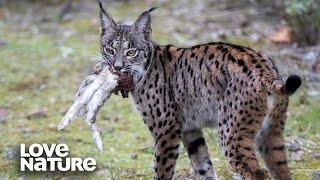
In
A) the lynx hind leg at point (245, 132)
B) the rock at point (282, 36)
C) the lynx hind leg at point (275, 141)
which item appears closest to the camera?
the lynx hind leg at point (245, 132)

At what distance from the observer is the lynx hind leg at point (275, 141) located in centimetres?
671

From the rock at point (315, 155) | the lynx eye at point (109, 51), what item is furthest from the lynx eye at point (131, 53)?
the rock at point (315, 155)

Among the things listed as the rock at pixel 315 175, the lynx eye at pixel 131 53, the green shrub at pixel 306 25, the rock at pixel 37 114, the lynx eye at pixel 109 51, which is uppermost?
the green shrub at pixel 306 25

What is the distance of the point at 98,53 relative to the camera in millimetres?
12805

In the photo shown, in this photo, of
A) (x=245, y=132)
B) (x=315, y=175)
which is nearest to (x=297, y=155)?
(x=315, y=175)

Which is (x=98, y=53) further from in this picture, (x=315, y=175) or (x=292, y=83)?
(x=292, y=83)

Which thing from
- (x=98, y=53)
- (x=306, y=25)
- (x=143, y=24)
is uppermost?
(x=306, y=25)

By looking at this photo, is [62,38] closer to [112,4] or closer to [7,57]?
[7,57]

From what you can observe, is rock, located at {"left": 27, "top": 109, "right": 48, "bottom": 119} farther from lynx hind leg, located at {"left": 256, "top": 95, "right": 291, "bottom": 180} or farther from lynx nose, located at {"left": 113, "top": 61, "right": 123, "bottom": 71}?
lynx hind leg, located at {"left": 256, "top": 95, "right": 291, "bottom": 180}

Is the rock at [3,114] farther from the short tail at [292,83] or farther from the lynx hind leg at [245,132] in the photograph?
the short tail at [292,83]

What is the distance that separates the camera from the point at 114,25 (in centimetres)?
771

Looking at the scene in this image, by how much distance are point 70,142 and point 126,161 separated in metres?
1.05

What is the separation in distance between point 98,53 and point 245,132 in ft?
21.3

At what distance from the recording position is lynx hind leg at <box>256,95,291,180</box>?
22.0ft
